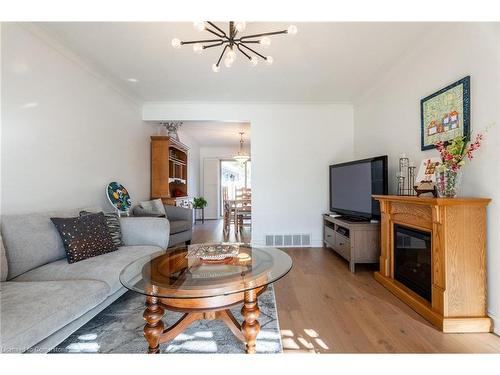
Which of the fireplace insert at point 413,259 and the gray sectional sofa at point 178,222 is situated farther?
the gray sectional sofa at point 178,222

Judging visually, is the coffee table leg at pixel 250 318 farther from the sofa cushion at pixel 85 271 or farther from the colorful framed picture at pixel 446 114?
the colorful framed picture at pixel 446 114

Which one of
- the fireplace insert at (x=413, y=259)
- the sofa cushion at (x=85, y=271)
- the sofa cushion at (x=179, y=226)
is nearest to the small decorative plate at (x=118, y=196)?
the sofa cushion at (x=179, y=226)

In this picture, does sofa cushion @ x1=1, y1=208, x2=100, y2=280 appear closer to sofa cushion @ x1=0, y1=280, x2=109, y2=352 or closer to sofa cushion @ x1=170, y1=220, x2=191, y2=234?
sofa cushion @ x1=0, y1=280, x2=109, y2=352

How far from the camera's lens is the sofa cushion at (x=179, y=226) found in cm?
326

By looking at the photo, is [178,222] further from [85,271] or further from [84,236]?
[85,271]

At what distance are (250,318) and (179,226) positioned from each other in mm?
2367

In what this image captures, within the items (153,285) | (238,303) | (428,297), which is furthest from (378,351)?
(153,285)

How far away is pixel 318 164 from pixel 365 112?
1.08 m

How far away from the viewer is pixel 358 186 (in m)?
3.05

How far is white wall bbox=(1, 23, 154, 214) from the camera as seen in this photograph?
6.09 feet

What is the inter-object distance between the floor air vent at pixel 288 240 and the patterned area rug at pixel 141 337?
2.14m

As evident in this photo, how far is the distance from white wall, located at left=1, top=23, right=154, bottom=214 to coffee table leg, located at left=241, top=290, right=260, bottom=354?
6.75ft

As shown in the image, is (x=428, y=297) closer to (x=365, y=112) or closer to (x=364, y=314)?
(x=364, y=314)

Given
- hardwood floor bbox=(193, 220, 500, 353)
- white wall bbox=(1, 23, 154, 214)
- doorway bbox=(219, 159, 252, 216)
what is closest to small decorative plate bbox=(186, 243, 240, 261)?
hardwood floor bbox=(193, 220, 500, 353)
